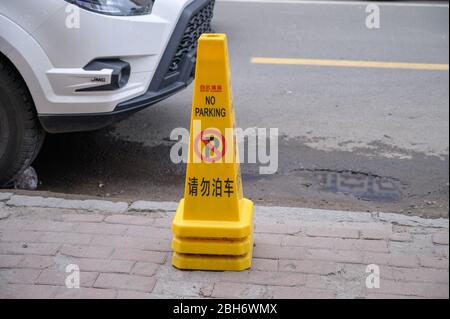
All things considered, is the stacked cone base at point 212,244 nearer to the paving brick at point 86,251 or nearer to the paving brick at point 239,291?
the paving brick at point 239,291

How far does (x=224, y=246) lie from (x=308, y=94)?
12.6 feet

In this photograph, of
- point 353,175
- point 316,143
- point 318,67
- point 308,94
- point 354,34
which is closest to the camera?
point 353,175

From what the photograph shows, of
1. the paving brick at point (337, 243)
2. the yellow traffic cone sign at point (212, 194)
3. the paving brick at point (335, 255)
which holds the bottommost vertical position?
the paving brick at point (337, 243)

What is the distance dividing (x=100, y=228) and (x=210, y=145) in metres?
1.02

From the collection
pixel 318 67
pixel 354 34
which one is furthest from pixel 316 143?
pixel 354 34

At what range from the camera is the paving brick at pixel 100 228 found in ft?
14.2

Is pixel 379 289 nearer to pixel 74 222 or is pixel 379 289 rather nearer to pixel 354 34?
pixel 74 222

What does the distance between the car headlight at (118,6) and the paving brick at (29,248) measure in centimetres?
159

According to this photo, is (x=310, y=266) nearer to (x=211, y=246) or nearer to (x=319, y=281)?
(x=319, y=281)

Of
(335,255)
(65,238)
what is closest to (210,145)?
(335,255)

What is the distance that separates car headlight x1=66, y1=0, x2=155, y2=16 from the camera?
469cm

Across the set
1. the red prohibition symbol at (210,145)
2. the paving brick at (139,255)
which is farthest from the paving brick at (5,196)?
the red prohibition symbol at (210,145)

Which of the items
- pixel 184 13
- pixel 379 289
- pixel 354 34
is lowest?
pixel 354 34
